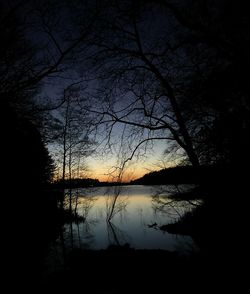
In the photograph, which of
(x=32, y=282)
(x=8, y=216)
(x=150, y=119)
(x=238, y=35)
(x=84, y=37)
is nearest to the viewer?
(x=238, y=35)

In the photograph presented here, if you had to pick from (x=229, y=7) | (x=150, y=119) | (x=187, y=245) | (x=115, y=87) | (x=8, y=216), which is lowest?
(x=187, y=245)

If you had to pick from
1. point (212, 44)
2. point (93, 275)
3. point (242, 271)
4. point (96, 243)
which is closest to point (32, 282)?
point (93, 275)

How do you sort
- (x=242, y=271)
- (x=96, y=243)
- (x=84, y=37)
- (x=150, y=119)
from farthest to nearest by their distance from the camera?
1. (x=96, y=243)
2. (x=150, y=119)
3. (x=84, y=37)
4. (x=242, y=271)

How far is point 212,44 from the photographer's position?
233 inches

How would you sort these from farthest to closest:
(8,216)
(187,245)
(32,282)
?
(187,245) < (8,216) < (32,282)

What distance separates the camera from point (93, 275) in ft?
29.7

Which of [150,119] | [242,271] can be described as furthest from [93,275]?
[150,119]

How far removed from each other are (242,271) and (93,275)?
17.1ft

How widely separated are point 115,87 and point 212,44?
313 cm

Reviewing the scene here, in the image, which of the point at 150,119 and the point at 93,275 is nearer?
the point at 150,119

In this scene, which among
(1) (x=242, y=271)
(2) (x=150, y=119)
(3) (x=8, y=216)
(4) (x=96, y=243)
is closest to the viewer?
(1) (x=242, y=271)

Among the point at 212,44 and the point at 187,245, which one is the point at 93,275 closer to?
the point at 187,245

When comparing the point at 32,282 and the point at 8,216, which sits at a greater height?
the point at 8,216

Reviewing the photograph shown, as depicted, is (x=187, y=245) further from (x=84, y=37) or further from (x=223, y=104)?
(x=84, y=37)
